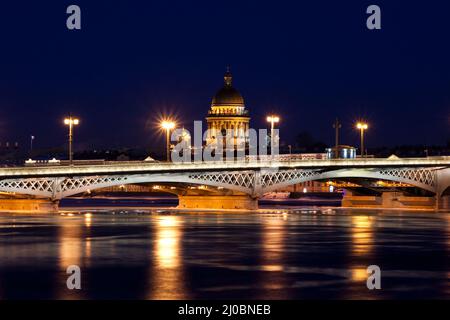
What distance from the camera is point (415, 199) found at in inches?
A: 5965

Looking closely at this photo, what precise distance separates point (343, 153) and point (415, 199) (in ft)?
76.6

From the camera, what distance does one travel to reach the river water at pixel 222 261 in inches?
1641

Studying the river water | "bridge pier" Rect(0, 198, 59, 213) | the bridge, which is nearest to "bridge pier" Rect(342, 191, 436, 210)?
the bridge

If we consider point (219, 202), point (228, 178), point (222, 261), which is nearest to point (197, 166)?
point (228, 178)

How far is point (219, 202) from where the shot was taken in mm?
141500

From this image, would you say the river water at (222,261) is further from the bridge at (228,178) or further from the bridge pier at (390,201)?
the bridge pier at (390,201)

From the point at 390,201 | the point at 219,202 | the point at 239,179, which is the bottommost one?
the point at 390,201

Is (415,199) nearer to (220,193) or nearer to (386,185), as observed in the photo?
(386,185)

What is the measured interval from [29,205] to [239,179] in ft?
76.3

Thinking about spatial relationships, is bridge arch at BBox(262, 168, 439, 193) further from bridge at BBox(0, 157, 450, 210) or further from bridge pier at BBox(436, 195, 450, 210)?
bridge pier at BBox(436, 195, 450, 210)

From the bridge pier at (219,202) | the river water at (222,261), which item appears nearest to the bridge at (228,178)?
the bridge pier at (219,202)

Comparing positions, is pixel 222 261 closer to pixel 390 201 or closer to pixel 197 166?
pixel 197 166

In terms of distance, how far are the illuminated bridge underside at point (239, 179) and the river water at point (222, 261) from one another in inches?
1421

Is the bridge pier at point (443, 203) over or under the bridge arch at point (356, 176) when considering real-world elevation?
under
